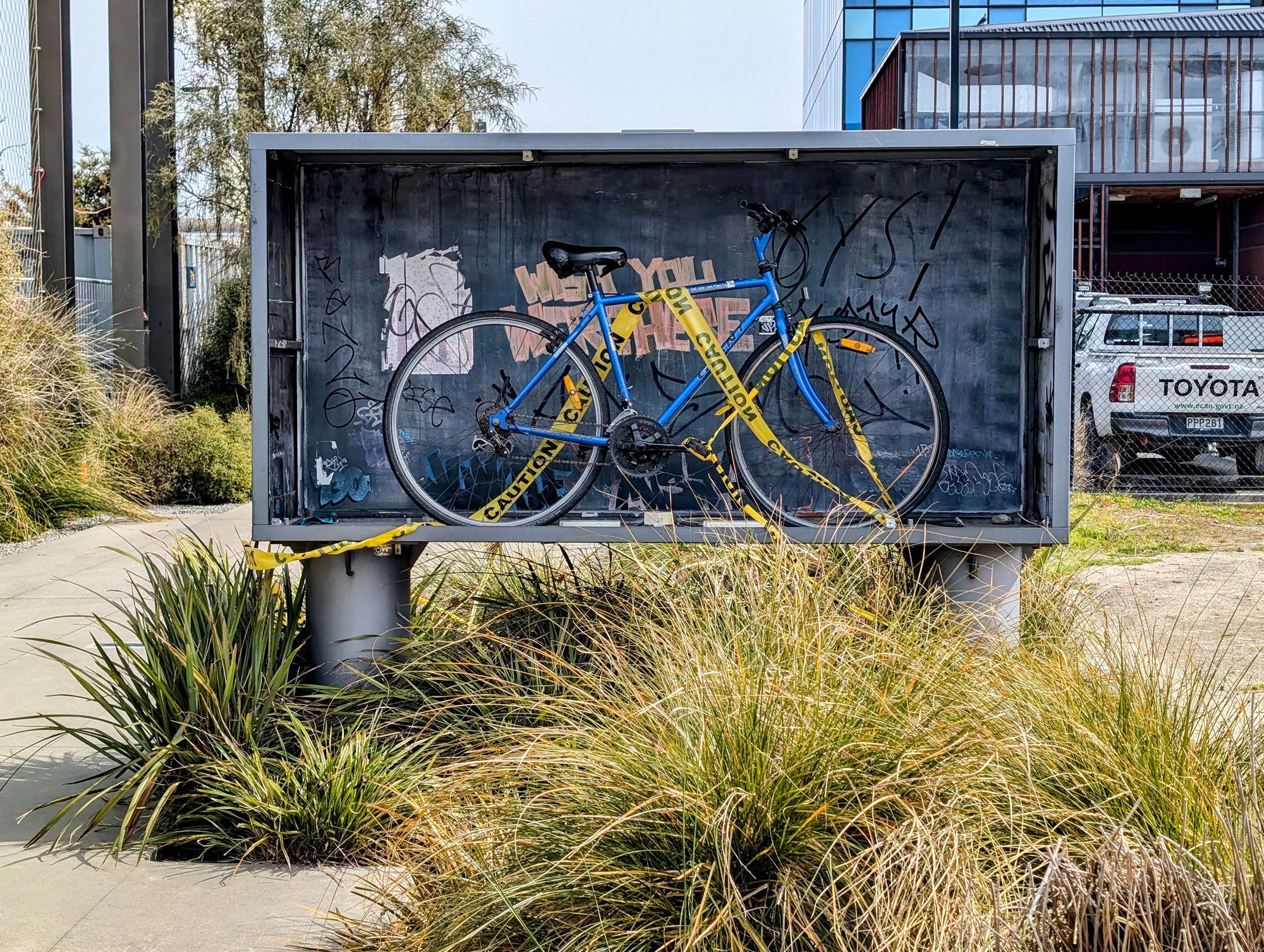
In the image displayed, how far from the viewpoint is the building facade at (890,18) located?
39.4m

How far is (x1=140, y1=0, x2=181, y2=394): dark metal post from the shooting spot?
16578 millimetres

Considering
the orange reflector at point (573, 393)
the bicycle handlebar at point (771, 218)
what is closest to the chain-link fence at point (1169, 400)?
the bicycle handlebar at point (771, 218)

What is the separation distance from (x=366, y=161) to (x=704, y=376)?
1.66 meters

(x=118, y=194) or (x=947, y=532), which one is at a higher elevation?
(x=118, y=194)

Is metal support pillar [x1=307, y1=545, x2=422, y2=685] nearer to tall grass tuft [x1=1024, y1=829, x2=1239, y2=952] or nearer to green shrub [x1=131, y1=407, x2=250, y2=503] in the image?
tall grass tuft [x1=1024, y1=829, x2=1239, y2=952]

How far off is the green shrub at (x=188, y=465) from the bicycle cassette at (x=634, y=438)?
29.0 feet

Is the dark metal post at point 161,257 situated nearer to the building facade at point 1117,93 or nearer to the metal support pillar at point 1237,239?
the building facade at point 1117,93

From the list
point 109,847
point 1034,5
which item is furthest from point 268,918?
point 1034,5

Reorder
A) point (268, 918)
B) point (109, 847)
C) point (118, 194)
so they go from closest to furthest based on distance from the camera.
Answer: point (268, 918)
point (109, 847)
point (118, 194)

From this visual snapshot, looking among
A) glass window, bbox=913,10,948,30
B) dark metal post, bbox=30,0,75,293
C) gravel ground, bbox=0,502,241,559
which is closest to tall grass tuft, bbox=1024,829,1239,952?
gravel ground, bbox=0,502,241,559

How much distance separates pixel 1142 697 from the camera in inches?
147

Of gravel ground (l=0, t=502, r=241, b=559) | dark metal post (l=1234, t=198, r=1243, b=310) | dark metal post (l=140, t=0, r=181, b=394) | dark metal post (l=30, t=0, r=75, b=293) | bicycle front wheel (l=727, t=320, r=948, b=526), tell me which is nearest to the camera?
bicycle front wheel (l=727, t=320, r=948, b=526)

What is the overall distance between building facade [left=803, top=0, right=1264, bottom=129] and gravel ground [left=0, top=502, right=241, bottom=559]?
28.4 meters

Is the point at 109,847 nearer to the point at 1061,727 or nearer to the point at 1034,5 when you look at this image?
the point at 1061,727
